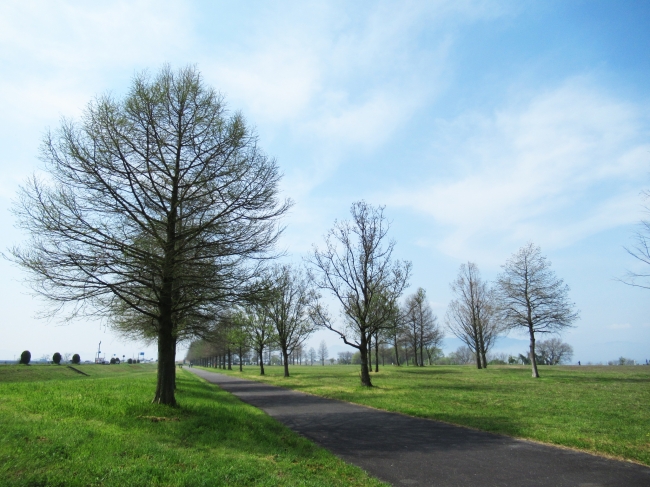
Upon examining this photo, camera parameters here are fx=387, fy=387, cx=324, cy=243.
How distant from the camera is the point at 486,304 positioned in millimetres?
46156

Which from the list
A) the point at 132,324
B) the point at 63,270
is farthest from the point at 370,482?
the point at 132,324

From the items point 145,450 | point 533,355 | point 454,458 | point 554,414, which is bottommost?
point 533,355

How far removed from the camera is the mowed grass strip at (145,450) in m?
5.49

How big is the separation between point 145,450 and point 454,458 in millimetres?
5616

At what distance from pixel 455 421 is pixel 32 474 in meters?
10.1

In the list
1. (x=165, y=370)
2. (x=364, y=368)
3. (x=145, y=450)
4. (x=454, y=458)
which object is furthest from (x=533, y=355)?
(x=145, y=450)

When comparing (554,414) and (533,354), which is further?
(533,354)

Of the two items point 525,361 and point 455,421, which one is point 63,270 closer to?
point 455,421

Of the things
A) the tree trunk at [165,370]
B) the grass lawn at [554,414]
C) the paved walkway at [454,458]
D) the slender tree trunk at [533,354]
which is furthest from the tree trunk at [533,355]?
the tree trunk at [165,370]

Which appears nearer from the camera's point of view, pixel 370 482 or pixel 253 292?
pixel 370 482

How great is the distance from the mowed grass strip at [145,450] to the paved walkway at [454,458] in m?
0.73

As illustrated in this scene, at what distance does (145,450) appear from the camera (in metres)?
6.74

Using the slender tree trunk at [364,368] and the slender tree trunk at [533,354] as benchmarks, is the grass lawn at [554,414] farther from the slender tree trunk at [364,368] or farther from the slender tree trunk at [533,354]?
the slender tree trunk at [533,354]

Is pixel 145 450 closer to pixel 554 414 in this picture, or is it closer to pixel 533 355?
pixel 554 414
